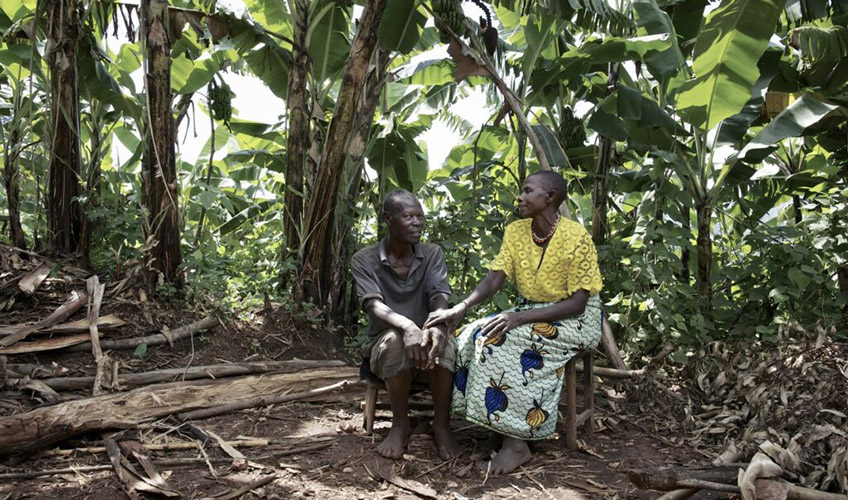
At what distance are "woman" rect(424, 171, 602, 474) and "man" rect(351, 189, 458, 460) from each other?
0.13 m

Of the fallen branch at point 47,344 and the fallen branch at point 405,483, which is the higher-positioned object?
the fallen branch at point 47,344

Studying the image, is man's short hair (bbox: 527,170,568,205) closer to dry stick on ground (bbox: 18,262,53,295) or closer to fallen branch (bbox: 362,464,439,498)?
fallen branch (bbox: 362,464,439,498)

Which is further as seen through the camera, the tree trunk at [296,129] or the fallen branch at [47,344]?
the tree trunk at [296,129]

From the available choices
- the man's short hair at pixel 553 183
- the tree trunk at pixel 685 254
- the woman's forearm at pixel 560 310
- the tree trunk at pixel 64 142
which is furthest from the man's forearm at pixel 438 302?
the tree trunk at pixel 64 142

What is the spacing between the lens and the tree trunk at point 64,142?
515 cm

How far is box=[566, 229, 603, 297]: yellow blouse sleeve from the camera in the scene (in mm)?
3688

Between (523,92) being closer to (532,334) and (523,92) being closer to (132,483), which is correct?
(532,334)

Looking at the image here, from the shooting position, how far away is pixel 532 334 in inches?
141

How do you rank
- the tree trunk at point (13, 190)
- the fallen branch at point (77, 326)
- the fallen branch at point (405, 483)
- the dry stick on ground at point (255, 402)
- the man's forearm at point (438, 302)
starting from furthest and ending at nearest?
the tree trunk at point (13, 190) → the fallen branch at point (77, 326) → the dry stick on ground at point (255, 402) → the man's forearm at point (438, 302) → the fallen branch at point (405, 483)

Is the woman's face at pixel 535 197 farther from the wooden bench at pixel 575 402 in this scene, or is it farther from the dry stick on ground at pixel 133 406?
the dry stick on ground at pixel 133 406

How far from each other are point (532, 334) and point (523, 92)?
2.68 meters

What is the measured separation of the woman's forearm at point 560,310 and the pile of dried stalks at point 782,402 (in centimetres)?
99

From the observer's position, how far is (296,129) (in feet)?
18.5

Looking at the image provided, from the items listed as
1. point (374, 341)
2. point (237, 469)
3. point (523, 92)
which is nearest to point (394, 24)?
point (523, 92)
